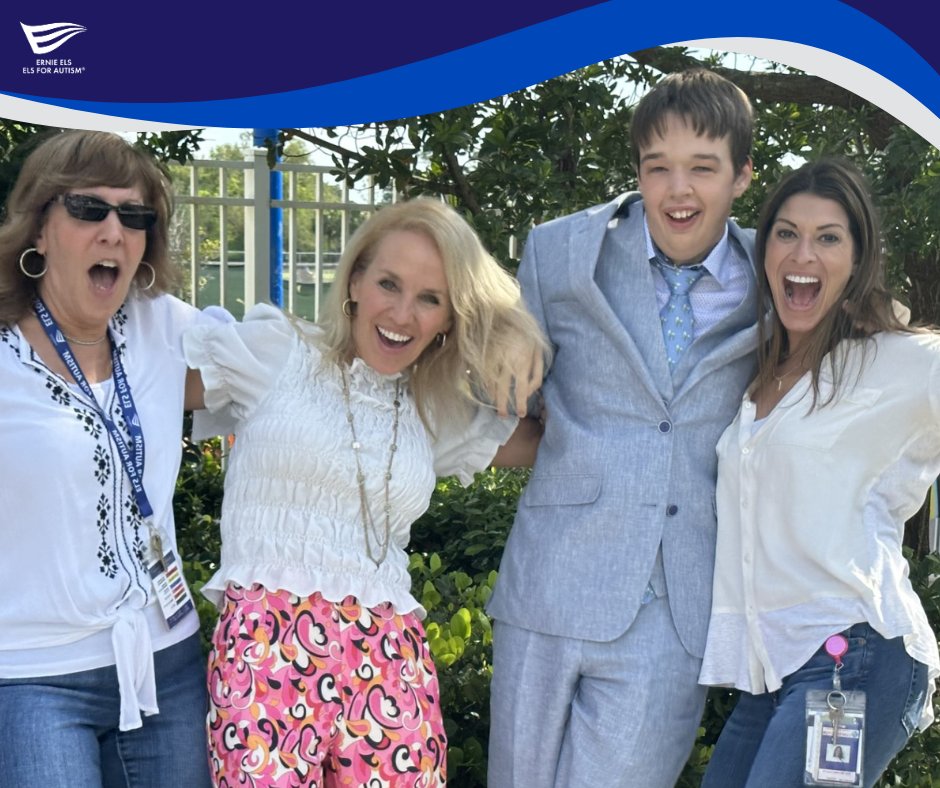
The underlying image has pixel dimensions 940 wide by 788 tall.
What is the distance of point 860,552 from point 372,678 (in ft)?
3.56

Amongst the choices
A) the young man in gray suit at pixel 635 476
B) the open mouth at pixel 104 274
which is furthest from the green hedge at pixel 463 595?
the open mouth at pixel 104 274

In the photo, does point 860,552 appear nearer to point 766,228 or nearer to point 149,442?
point 766,228

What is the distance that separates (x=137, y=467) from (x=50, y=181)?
652mm

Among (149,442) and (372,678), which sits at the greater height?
(149,442)

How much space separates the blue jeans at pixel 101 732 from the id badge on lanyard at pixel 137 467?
122mm

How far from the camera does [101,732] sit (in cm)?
277

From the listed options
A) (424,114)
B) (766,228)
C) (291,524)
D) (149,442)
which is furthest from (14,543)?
(424,114)

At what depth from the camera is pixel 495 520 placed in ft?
16.8

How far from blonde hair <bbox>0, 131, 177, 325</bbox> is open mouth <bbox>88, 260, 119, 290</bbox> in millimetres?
133

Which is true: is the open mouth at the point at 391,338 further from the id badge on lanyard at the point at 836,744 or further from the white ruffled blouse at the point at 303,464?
the id badge on lanyard at the point at 836,744

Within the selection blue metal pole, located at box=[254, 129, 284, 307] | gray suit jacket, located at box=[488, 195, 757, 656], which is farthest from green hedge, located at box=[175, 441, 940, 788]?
blue metal pole, located at box=[254, 129, 284, 307]

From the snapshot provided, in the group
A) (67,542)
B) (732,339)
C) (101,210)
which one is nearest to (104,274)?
(101,210)

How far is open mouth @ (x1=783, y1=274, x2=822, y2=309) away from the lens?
298cm

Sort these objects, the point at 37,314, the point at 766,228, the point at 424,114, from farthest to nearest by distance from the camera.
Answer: the point at 424,114
the point at 766,228
the point at 37,314
